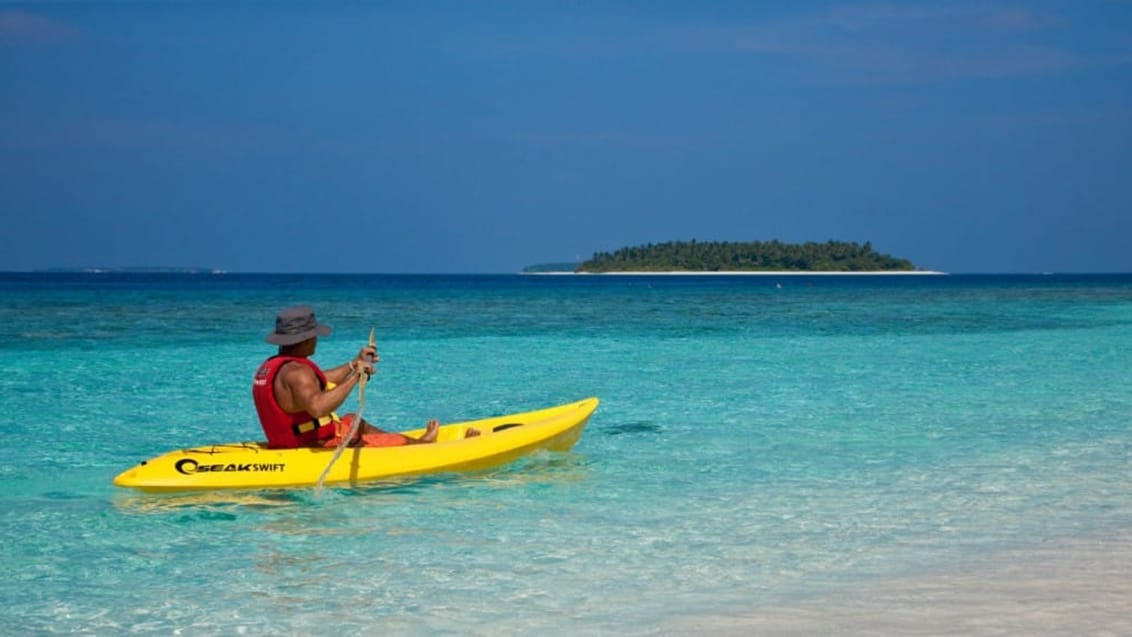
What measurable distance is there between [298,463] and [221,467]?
523 mm

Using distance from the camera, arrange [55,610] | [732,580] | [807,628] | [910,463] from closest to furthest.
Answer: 1. [807,628]
2. [55,610]
3. [732,580]
4. [910,463]

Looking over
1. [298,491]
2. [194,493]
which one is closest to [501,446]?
[298,491]

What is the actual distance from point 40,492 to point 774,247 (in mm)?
155782

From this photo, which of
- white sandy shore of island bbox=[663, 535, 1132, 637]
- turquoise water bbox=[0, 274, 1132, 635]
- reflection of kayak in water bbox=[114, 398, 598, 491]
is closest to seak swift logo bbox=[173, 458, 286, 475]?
reflection of kayak in water bbox=[114, 398, 598, 491]

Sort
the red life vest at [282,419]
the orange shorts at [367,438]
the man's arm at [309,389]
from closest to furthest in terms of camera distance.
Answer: the man's arm at [309,389] < the red life vest at [282,419] < the orange shorts at [367,438]

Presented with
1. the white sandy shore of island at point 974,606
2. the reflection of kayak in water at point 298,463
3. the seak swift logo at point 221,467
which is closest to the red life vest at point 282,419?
the reflection of kayak in water at point 298,463

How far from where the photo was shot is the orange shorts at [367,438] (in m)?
8.80

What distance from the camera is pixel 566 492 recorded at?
342 inches

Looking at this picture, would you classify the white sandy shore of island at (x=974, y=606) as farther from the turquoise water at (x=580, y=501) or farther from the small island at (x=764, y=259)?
the small island at (x=764, y=259)

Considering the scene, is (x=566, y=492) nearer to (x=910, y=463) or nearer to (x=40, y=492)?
(x=910, y=463)

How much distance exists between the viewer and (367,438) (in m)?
8.91

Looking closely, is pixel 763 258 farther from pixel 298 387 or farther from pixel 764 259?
pixel 298 387

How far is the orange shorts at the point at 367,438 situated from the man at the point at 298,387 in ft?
0.15

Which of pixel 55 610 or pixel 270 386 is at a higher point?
pixel 270 386
